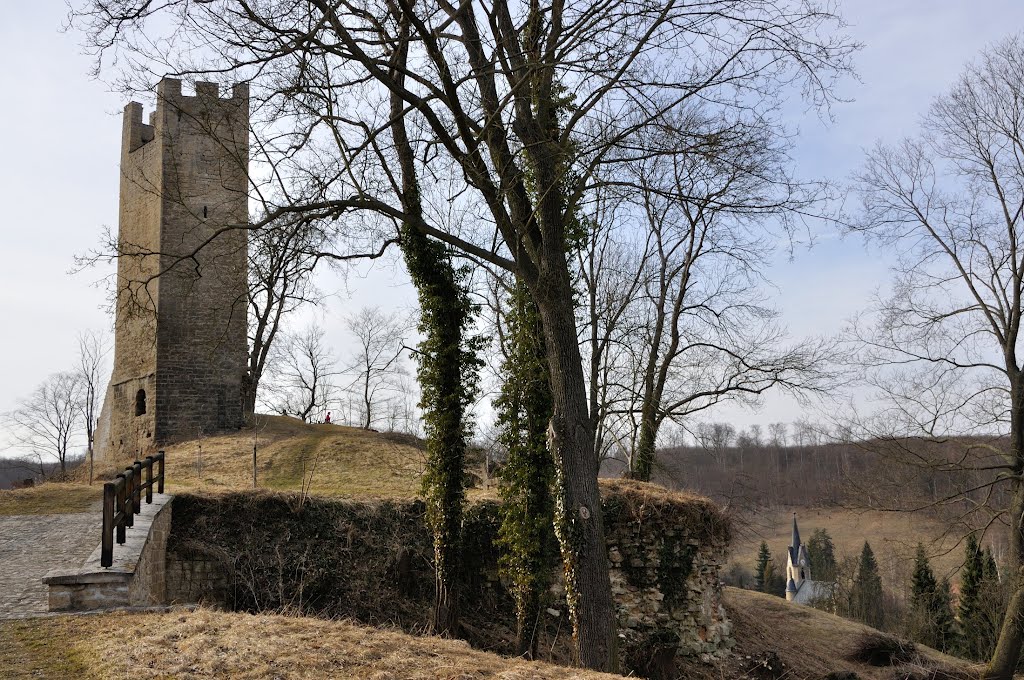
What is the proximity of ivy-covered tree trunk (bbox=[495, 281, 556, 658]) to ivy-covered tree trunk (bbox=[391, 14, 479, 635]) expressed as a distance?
670 millimetres

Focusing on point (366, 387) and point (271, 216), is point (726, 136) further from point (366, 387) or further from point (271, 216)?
point (366, 387)

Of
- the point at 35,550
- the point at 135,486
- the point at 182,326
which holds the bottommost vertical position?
the point at 35,550

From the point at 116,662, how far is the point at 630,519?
10.3m

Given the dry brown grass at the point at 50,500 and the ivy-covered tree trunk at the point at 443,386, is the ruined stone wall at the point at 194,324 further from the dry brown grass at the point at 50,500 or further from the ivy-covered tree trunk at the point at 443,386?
the ivy-covered tree trunk at the point at 443,386

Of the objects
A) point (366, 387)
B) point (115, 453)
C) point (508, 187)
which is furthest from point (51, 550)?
point (366, 387)

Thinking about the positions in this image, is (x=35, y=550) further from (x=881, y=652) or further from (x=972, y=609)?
(x=972, y=609)

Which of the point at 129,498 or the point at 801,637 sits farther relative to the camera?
the point at 801,637

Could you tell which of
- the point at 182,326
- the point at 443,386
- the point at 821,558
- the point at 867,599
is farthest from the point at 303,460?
the point at 821,558

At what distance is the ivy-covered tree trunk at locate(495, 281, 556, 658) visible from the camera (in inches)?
476

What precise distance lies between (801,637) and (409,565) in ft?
32.4

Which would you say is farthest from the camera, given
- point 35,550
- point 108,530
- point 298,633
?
point 35,550

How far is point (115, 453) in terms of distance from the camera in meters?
27.4

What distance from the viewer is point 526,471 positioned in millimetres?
12461

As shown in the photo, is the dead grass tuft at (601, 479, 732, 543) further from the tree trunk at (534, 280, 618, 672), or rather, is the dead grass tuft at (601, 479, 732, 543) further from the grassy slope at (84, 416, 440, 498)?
the tree trunk at (534, 280, 618, 672)
